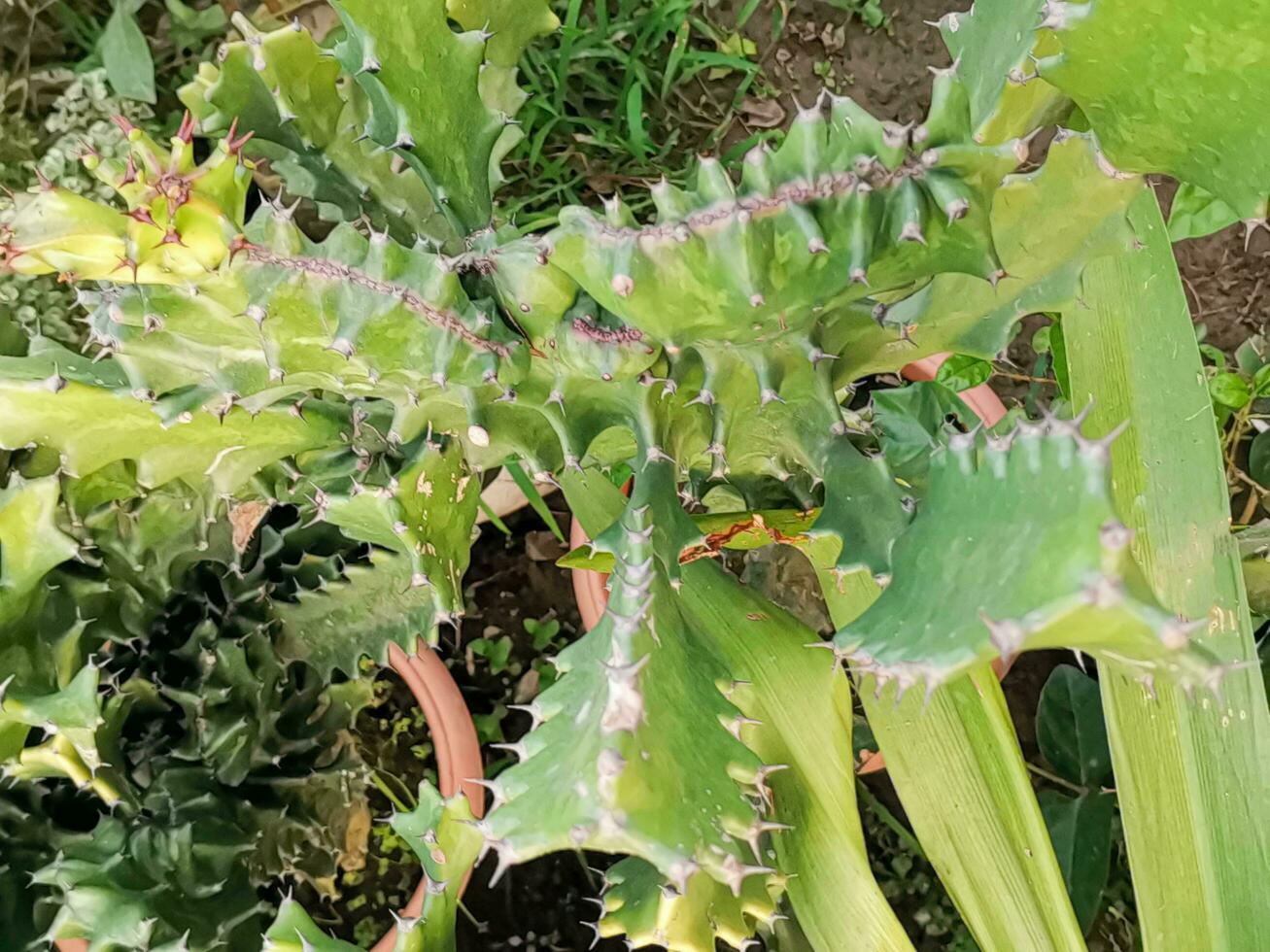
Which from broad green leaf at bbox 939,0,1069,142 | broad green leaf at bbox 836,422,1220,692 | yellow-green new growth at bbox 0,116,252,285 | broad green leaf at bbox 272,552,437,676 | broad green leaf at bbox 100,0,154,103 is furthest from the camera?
broad green leaf at bbox 100,0,154,103

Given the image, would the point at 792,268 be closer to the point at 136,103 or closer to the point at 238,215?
the point at 238,215

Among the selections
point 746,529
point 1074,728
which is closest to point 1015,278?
point 746,529

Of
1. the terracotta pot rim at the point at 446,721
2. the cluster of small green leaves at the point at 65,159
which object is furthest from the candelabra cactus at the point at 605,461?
the cluster of small green leaves at the point at 65,159

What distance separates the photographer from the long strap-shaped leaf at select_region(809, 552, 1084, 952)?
70 centimetres

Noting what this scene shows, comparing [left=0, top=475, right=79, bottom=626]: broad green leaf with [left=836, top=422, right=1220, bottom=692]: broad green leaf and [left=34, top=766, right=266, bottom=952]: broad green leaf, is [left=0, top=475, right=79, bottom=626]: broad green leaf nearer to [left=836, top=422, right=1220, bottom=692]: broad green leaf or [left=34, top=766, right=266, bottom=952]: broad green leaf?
[left=34, top=766, right=266, bottom=952]: broad green leaf

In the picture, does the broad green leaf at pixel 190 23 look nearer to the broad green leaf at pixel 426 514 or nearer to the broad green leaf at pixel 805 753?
the broad green leaf at pixel 426 514

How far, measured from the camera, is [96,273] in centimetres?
49

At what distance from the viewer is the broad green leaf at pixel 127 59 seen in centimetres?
114

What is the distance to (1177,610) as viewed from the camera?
690 millimetres

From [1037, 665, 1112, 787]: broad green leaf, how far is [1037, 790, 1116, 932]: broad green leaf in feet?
0.08

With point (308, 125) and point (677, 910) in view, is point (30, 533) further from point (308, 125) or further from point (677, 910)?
point (677, 910)

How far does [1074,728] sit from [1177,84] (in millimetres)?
685

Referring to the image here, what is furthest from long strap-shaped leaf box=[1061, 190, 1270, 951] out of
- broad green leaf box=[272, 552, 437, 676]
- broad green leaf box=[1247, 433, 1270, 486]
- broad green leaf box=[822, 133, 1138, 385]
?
broad green leaf box=[272, 552, 437, 676]

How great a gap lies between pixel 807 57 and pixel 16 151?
0.90 metres
